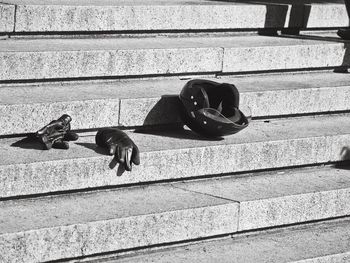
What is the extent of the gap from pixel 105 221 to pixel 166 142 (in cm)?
98

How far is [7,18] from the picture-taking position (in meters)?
6.02

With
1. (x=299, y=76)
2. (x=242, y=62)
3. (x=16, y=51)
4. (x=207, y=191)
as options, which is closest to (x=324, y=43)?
(x=299, y=76)

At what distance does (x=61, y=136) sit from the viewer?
5.25 m

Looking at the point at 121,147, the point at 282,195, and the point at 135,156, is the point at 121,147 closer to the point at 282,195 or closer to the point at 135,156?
the point at 135,156

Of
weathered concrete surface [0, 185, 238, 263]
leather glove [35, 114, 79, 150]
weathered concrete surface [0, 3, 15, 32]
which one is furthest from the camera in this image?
weathered concrete surface [0, 3, 15, 32]

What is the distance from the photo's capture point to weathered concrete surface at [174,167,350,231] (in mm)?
5418

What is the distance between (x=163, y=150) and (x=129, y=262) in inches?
31.2

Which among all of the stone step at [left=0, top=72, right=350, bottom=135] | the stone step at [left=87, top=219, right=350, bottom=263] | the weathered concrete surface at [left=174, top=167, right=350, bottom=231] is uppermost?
the stone step at [left=0, top=72, right=350, bottom=135]

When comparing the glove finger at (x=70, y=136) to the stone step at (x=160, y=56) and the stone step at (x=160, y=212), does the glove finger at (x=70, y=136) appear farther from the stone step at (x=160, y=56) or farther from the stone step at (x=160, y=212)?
the stone step at (x=160, y=56)

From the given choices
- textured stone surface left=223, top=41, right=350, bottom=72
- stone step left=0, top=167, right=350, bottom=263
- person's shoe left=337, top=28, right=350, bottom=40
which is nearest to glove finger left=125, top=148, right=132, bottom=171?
stone step left=0, top=167, right=350, bottom=263

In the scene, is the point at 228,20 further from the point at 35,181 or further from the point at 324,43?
the point at 35,181

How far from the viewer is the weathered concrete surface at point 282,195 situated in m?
5.42

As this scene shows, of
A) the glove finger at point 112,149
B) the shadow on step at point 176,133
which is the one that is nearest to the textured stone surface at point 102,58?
the shadow on step at point 176,133

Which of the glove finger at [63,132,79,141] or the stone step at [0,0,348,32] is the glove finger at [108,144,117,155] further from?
the stone step at [0,0,348,32]
